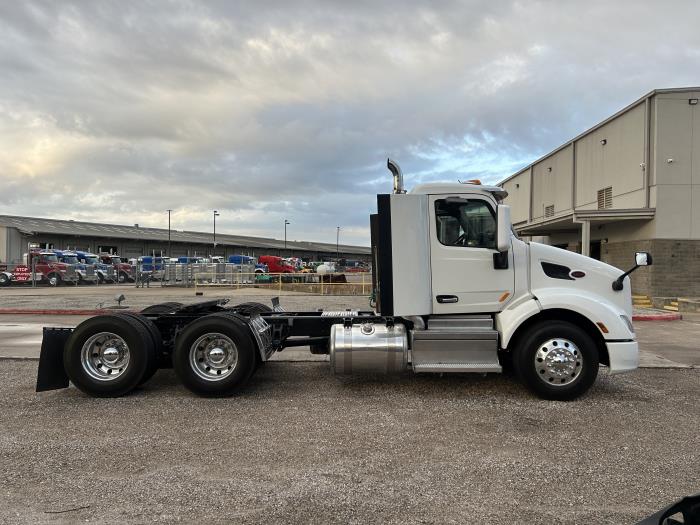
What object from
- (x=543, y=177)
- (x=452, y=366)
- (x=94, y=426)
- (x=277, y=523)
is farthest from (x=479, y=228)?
(x=543, y=177)

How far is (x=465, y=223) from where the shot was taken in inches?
238

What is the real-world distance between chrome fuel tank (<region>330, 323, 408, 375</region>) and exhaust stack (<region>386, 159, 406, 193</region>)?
6.38 ft

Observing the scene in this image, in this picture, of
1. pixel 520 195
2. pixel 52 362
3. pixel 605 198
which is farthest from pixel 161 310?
pixel 520 195

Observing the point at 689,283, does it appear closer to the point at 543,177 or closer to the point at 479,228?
the point at 543,177

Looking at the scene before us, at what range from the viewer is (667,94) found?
747 inches

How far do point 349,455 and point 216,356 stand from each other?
249cm

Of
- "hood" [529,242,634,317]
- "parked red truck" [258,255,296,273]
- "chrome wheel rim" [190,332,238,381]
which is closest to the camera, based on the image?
"chrome wheel rim" [190,332,238,381]

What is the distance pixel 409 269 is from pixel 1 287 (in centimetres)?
3696

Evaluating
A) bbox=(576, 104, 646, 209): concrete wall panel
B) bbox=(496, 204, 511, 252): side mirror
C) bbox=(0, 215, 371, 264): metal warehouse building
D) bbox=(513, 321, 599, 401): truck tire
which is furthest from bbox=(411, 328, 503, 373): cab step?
bbox=(0, 215, 371, 264): metal warehouse building

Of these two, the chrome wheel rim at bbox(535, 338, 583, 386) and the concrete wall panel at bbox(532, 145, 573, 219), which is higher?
the concrete wall panel at bbox(532, 145, 573, 219)

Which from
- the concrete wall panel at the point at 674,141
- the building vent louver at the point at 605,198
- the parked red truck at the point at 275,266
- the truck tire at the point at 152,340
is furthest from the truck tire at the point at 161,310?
the parked red truck at the point at 275,266

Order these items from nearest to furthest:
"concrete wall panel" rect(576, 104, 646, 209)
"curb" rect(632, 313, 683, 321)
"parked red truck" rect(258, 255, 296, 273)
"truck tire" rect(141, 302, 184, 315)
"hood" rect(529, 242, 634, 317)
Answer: "hood" rect(529, 242, 634, 317), "truck tire" rect(141, 302, 184, 315), "curb" rect(632, 313, 683, 321), "concrete wall panel" rect(576, 104, 646, 209), "parked red truck" rect(258, 255, 296, 273)

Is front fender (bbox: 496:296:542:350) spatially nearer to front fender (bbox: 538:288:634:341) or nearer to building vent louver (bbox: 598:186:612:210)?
front fender (bbox: 538:288:634:341)

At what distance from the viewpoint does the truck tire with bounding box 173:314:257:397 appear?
5.76 metres
